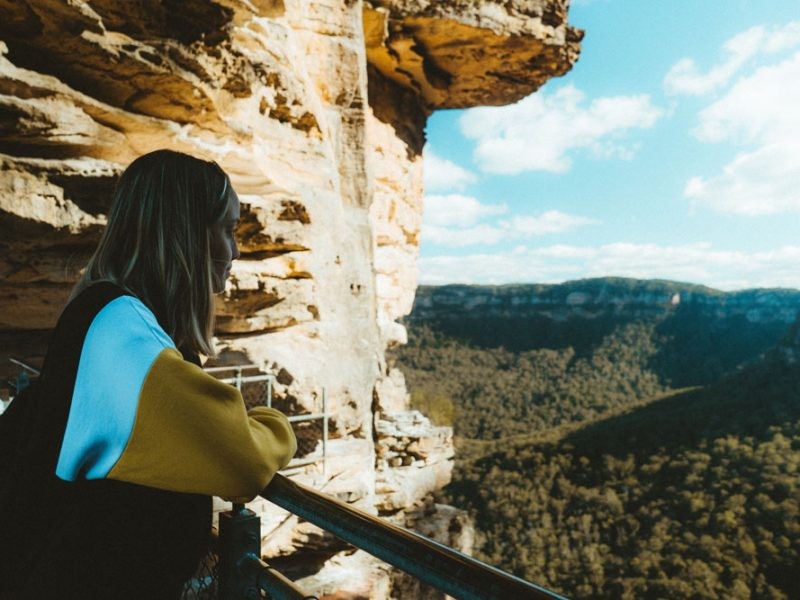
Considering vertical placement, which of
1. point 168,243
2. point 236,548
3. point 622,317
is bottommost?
point 622,317

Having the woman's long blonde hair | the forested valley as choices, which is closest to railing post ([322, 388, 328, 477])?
the woman's long blonde hair

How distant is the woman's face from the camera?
3.76ft

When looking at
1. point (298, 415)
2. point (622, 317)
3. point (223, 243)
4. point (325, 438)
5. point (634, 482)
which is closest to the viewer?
point (223, 243)

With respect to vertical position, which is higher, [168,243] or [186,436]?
[168,243]

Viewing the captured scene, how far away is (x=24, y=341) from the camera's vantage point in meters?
5.85

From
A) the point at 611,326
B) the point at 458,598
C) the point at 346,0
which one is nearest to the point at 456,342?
the point at 611,326

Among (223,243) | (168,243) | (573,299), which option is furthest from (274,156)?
(573,299)

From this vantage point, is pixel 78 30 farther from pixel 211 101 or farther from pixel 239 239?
pixel 239 239

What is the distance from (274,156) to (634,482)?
30.9 meters

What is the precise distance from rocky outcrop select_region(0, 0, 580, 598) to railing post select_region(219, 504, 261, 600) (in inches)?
149

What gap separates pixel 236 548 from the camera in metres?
1.30

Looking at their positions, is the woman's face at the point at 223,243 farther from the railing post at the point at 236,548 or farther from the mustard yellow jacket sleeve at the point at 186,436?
the railing post at the point at 236,548

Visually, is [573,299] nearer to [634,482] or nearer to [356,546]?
[634,482]

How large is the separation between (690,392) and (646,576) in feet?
74.0
